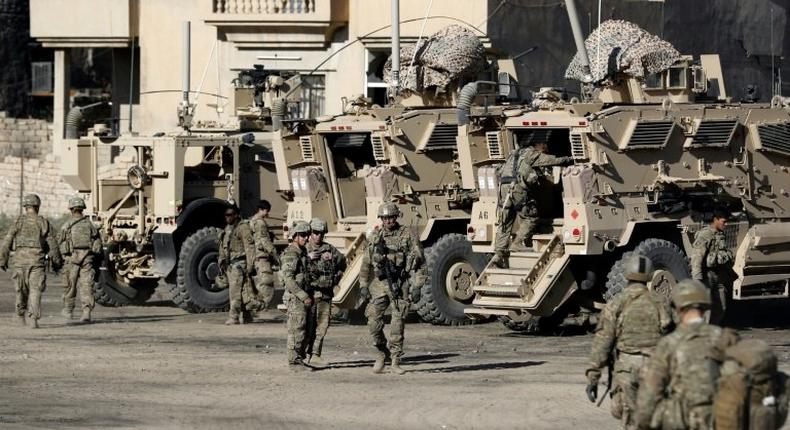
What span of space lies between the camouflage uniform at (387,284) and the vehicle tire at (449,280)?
4.36 meters

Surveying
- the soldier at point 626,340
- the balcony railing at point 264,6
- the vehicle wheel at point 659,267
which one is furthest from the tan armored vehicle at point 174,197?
the soldier at point 626,340

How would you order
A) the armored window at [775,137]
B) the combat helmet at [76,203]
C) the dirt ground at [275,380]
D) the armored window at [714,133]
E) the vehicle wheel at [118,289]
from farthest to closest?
the vehicle wheel at [118,289]
the combat helmet at [76,203]
the armored window at [775,137]
the armored window at [714,133]
the dirt ground at [275,380]

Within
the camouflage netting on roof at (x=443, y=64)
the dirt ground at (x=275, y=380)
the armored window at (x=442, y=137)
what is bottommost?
the dirt ground at (x=275, y=380)

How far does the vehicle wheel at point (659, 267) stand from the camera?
18.7m

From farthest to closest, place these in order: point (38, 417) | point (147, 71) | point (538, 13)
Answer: point (147, 71) < point (538, 13) < point (38, 417)

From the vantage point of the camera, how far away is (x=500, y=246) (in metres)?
19.4

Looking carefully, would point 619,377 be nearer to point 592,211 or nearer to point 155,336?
point 592,211

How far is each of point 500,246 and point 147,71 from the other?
19.2 m

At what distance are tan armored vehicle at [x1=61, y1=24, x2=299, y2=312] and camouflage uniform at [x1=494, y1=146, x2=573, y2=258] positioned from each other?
3988 millimetres

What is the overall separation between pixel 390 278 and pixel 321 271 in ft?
2.14

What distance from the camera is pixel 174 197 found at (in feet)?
76.3

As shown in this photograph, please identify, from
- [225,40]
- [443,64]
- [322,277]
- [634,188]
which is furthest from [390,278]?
[225,40]

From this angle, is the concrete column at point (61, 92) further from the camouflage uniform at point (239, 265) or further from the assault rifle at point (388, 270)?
the assault rifle at point (388, 270)

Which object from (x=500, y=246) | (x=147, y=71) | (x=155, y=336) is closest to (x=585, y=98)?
(x=500, y=246)
